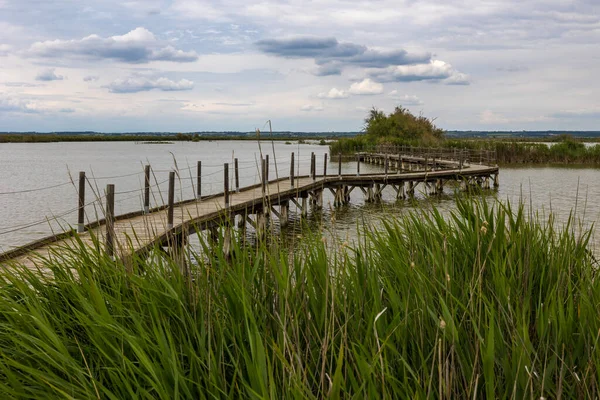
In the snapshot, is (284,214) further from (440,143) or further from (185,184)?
(440,143)

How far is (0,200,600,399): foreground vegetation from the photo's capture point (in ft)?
9.20

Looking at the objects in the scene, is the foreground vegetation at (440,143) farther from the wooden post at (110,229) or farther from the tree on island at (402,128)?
the wooden post at (110,229)

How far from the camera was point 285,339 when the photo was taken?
98.0 inches

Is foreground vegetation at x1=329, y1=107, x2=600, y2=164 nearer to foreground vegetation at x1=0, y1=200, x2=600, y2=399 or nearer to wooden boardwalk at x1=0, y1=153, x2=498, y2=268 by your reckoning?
wooden boardwalk at x1=0, y1=153, x2=498, y2=268

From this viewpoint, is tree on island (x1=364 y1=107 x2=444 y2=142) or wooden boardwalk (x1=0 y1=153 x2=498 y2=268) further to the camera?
tree on island (x1=364 y1=107 x2=444 y2=142)

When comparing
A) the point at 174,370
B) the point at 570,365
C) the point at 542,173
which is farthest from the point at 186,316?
the point at 542,173

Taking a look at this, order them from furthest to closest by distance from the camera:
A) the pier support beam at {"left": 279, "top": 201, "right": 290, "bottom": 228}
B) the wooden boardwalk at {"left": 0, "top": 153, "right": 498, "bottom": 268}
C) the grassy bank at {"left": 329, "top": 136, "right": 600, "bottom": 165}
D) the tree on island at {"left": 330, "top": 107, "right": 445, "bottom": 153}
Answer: the tree on island at {"left": 330, "top": 107, "right": 445, "bottom": 153}
the grassy bank at {"left": 329, "top": 136, "right": 600, "bottom": 165}
the pier support beam at {"left": 279, "top": 201, "right": 290, "bottom": 228}
the wooden boardwalk at {"left": 0, "top": 153, "right": 498, "bottom": 268}

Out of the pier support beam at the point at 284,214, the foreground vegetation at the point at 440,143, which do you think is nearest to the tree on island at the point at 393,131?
the foreground vegetation at the point at 440,143

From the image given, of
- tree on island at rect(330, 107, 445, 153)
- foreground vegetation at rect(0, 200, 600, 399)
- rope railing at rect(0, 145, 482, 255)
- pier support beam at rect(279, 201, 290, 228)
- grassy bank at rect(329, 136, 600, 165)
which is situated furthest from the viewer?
tree on island at rect(330, 107, 445, 153)

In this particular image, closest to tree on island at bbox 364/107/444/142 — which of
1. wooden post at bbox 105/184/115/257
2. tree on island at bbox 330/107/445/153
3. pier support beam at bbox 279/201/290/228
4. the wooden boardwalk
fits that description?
tree on island at bbox 330/107/445/153

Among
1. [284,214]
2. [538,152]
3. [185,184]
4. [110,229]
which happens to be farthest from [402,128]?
[110,229]

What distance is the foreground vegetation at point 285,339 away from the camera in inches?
110

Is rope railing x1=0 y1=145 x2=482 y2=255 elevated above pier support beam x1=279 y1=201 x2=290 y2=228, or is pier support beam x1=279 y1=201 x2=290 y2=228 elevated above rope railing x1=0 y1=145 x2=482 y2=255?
rope railing x1=0 y1=145 x2=482 y2=255

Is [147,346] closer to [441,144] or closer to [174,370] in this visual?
[174,370]
